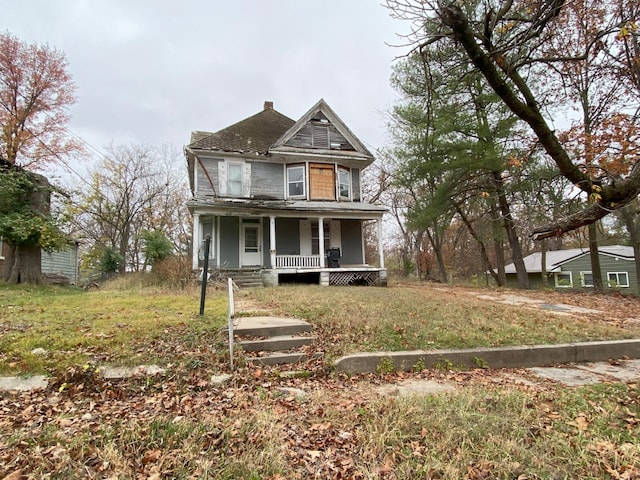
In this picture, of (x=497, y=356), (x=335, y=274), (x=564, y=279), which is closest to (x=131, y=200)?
(x=335, y=274)

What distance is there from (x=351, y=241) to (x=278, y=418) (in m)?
14.0

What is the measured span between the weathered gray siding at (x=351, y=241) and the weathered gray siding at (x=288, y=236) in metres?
2.38

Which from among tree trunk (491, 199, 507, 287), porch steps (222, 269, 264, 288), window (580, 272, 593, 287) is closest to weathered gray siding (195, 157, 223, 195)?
porch steps (222, 269, 264, 288)

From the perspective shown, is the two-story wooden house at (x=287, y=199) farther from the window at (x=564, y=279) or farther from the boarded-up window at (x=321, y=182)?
the window at (x=564, y=279)

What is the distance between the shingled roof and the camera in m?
15.2

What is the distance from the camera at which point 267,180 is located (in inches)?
617

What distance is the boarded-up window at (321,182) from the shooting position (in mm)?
15789

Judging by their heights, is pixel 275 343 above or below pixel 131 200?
below

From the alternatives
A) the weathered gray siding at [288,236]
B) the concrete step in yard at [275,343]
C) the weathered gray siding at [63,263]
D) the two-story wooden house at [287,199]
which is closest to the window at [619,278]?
the two-story wooden house at [287,199]

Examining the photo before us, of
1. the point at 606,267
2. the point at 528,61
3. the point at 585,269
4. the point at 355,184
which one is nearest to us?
the point at 528,61

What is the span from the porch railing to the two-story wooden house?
0.15 ft

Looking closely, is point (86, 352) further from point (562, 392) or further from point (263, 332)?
point (562, 392)

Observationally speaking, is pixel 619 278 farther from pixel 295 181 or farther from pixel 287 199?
pixel 287 199

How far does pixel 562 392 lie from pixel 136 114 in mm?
33741
